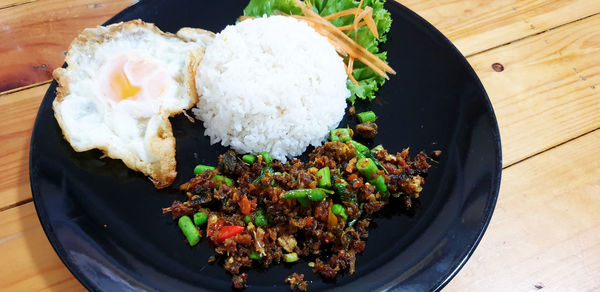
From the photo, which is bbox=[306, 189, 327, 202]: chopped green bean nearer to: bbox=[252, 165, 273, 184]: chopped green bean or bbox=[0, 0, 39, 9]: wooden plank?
bbox=[252, 165, 273, 184]: chopped green bean

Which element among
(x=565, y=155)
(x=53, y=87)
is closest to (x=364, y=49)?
(x=565, y=155)

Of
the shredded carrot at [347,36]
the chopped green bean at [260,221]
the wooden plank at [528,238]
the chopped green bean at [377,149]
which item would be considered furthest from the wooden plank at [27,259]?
the shredded carrot at [347,36]

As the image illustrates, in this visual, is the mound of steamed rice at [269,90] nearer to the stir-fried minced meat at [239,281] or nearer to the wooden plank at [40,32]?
the stir-fried minced meat at [239,281]

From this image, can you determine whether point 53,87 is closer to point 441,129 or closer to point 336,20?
point 336,20

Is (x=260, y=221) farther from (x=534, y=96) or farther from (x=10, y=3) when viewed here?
(x=10, y=3)

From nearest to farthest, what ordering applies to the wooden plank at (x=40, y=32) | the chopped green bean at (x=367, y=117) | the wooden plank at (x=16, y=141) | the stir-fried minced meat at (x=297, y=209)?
the stir-fried minced meat at (x=297, y=209)
the wooden plank at (x=16, y=141)
the chopped green bean at (x=367, y=117)
the wooden plank at (x=40, y=32)
